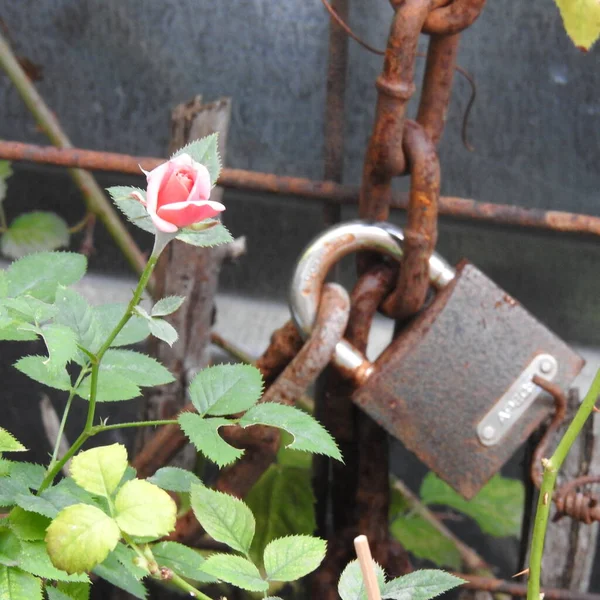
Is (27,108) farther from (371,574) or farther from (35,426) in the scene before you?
(371,574)

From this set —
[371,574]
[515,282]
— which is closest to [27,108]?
[515,282]

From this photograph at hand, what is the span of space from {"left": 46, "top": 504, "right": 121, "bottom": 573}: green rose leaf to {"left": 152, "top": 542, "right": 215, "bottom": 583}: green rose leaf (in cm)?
12

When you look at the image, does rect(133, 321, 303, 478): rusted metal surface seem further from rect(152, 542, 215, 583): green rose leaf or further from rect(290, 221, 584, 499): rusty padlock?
rect(152, 542, 215, 583): green rose leaf

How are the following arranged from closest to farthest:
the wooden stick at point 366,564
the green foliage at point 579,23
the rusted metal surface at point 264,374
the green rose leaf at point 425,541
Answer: the wooden stick at point 366,564, the green foliage at point 579,23, the rusted metal surface at point 264,374, the green rose leaf at point 425,541

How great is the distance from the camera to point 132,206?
0.41 metres

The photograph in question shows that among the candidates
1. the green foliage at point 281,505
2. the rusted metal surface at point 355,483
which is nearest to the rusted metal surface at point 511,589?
the rusted metal surface at point 355,483

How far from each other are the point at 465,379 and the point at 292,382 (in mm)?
178

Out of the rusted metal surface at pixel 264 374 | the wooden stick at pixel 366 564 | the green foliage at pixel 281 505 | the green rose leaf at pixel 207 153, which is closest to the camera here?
the wooden stick at pixel 366 564

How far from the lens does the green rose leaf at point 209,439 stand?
15.9 inches

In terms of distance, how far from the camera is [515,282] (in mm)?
1181

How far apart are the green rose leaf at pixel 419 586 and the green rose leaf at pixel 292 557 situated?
1.6 inches

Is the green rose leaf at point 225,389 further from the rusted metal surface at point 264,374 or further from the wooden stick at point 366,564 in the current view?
the rusted metal surface at point 264,374

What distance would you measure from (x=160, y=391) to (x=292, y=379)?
0.30m

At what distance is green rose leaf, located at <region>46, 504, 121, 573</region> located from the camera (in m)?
0.34
